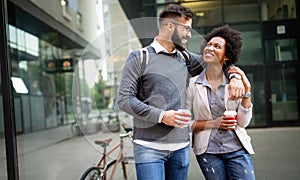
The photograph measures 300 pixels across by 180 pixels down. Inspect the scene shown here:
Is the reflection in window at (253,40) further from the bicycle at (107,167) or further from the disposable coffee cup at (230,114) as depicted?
the disposable coffee cup at (230,114)

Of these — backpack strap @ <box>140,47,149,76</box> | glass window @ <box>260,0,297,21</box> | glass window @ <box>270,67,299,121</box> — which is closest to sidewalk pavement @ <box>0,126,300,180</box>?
glass window @ <box>270,67,299,121</box>

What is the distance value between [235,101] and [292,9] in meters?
2.19

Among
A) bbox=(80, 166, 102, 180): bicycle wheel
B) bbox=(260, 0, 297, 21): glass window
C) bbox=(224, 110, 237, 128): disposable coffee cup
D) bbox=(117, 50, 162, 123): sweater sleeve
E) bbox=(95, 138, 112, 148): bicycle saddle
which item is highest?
bbox=(260, 0, 297, 21): glass window

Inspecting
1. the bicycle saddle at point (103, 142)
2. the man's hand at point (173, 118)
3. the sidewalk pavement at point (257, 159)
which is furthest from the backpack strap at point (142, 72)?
the sidewalk pavement at point (257, 159)

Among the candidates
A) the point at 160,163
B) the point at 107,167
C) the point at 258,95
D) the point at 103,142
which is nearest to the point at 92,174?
the point at 107,167

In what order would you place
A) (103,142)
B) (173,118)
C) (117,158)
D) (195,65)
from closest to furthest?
(173,118) → (195,65) → (103,142) → (117,158)

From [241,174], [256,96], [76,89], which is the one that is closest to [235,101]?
[241,174]

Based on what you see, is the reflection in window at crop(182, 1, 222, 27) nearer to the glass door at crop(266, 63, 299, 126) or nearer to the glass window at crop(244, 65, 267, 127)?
the glass window at crop(244, 65, 267, 127)

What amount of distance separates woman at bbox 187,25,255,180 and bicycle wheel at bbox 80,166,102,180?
198 centimetres

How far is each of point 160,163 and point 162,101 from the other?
281mm

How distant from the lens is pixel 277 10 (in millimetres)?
3705

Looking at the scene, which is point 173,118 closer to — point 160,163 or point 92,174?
point 160,163

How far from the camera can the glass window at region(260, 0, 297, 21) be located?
3.41 metres

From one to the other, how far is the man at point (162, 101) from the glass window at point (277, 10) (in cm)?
216
